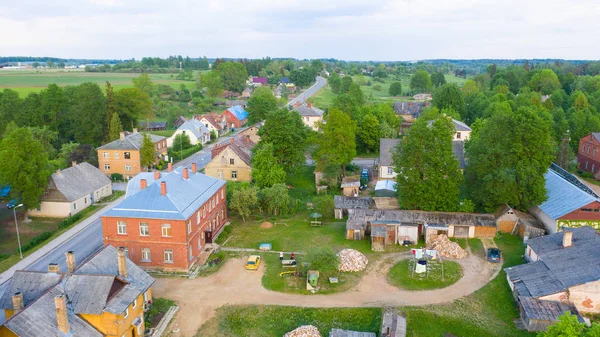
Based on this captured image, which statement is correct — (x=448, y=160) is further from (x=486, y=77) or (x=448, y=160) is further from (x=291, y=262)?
(x=486, y=77)

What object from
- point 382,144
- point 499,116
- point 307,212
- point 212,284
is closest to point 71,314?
point 212,284

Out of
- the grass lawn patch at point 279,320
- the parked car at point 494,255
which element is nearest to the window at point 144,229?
the grass lawn patch at point 279,320

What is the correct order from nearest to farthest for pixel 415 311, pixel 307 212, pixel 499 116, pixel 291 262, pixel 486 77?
pixel 415 311
pixel 291 262
pixel 499 116
pixel 307 212
pixel 486 77

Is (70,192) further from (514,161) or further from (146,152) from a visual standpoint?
(514,161)

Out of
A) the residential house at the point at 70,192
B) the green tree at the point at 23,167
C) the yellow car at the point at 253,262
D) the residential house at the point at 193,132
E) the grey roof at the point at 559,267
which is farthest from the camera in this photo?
the residential house at the point at 193,132

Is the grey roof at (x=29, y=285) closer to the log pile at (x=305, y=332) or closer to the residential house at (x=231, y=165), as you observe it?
the log pile at (x=305, y=332)

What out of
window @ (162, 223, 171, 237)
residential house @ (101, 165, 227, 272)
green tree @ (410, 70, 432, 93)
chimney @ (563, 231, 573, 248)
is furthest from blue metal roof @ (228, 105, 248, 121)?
chimney @ (563, 231, 573, 248)
